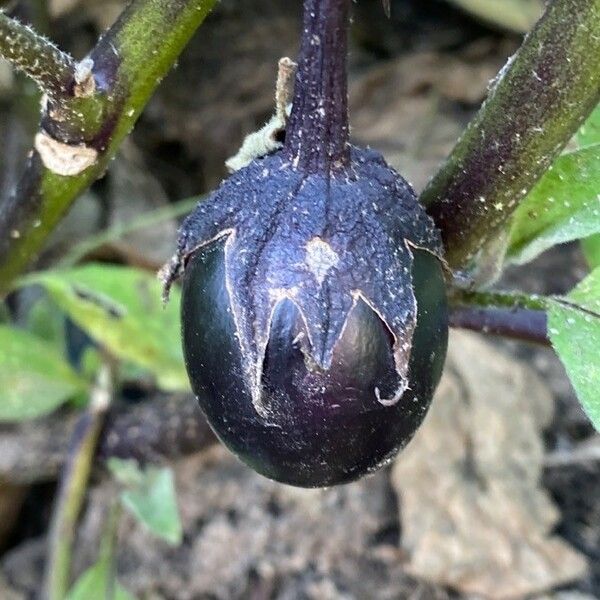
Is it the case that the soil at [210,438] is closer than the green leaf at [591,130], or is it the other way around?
the green leaf at [591,130]

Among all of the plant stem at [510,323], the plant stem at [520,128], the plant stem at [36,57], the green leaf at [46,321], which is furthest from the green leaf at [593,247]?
the green leaf at [46,321]

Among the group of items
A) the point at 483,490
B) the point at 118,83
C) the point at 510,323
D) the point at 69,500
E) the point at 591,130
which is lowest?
the point at 483,490

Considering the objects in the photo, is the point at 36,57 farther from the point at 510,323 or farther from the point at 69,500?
the point at 69,500

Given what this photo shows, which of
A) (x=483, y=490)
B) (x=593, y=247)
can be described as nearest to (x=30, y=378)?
(x=483, y=490)

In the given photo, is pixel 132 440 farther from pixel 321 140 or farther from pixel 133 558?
pixel 321 140

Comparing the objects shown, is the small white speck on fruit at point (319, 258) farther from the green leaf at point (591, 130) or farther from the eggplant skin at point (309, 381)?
the green leaf at point (591, 130)
